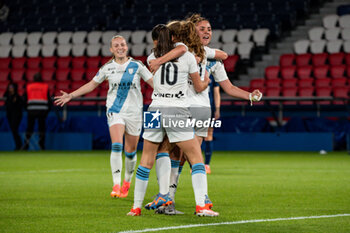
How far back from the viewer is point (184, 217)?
6090 millimetres

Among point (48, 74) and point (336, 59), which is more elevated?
point (336, 59)

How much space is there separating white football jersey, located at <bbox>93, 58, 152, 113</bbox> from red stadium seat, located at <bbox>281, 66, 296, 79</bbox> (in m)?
13.3

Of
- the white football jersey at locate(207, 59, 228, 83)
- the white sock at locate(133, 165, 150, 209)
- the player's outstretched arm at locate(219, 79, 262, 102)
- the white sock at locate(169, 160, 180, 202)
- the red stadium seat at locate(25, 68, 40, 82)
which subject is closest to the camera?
the white sock at locate(133, 165, 150, 209)

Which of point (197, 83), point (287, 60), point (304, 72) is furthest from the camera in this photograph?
point (287, 60)

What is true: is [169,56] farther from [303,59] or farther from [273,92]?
[303,59]

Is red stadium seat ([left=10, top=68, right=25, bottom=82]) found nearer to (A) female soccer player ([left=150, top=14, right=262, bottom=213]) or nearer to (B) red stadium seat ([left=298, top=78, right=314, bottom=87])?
(B) red stadium seat ([left=298, top=78, right=314, bottom=87])

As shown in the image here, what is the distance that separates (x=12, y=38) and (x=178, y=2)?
7106mm

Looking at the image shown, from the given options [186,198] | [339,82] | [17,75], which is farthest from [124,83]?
[17,75]

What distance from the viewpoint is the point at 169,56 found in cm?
587

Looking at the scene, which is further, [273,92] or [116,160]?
[273,92]

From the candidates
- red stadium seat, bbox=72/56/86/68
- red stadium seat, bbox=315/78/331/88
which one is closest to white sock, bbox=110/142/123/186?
red stadium seat, bbox=315/78/331/88

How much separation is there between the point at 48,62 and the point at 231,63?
7.31m

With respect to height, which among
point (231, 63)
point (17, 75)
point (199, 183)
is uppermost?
point (231, 63)

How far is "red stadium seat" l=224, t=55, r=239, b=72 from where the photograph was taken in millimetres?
21731
